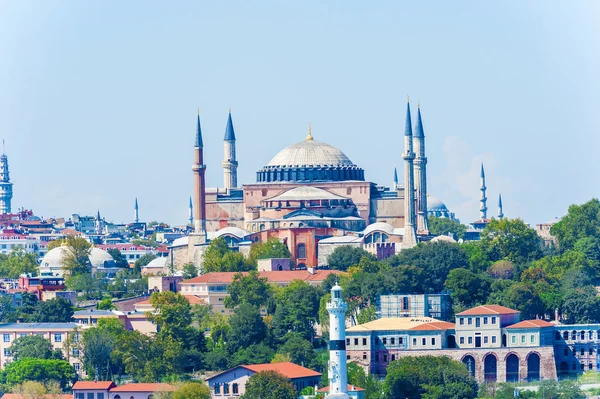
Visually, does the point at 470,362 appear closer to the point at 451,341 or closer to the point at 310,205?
the point at 451,341

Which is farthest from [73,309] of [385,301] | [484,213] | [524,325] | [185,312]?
[484,213]

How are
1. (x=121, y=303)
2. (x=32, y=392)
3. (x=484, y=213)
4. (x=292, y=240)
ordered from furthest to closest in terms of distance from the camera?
(x=484, y=213)
(x=292, y=240)
(x=121, y=303)
(x=32, y=392)

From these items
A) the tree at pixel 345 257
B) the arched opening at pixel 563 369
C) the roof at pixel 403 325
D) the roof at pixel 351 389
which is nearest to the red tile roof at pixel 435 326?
the roof at pixel 403 325

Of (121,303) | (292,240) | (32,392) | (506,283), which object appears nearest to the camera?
(32,392)

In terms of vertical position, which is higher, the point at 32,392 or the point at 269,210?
the point at 269,210

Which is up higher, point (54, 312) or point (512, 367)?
point (54, 312)

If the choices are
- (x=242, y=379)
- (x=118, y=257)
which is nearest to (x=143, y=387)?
(x=242, y=379)

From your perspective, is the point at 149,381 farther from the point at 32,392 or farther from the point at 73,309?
the point at 73,309

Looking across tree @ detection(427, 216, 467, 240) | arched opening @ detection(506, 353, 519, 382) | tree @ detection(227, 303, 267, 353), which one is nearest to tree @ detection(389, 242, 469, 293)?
tree @ detection(227, 303, 267, 353)
